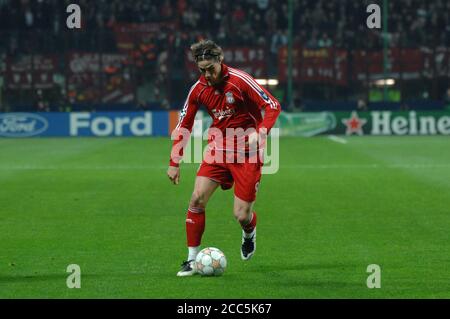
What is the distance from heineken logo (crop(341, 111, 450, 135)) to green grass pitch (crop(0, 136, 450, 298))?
1579 centimetres

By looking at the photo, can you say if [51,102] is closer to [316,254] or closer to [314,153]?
[314,153]

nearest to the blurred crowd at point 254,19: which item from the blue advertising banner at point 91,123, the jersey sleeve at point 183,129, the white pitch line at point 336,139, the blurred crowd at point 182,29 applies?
the blurred crowd at point 182,29

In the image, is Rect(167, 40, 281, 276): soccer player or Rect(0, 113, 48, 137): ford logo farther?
Rect(0, 113, 48, 137): ford logo

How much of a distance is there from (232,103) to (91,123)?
3179cm

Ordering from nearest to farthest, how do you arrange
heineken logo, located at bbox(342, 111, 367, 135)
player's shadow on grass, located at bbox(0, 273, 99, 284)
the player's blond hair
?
player's shadow on grass, located at bbox(0, 273, 99, 284)
the player's blond hair
heineken logo, located at bbox(342, 111, 367, 135)

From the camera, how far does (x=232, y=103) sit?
995 cm

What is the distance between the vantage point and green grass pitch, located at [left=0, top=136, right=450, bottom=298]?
353 inches

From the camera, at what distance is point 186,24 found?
46.4 m

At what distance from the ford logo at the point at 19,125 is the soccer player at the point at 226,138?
1228 inches

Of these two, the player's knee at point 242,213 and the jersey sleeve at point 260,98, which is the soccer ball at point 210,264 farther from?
the jersey sleeve at point 260,98

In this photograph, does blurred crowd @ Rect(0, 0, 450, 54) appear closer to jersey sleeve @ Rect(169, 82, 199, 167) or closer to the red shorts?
jersey sleeve @ Rect(169, 82, 199, 167)

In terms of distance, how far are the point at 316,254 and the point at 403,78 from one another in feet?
115

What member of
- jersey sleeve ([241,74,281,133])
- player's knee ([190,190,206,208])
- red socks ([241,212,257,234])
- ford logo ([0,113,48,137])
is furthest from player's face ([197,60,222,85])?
ford logo ([0,113,48,137])
